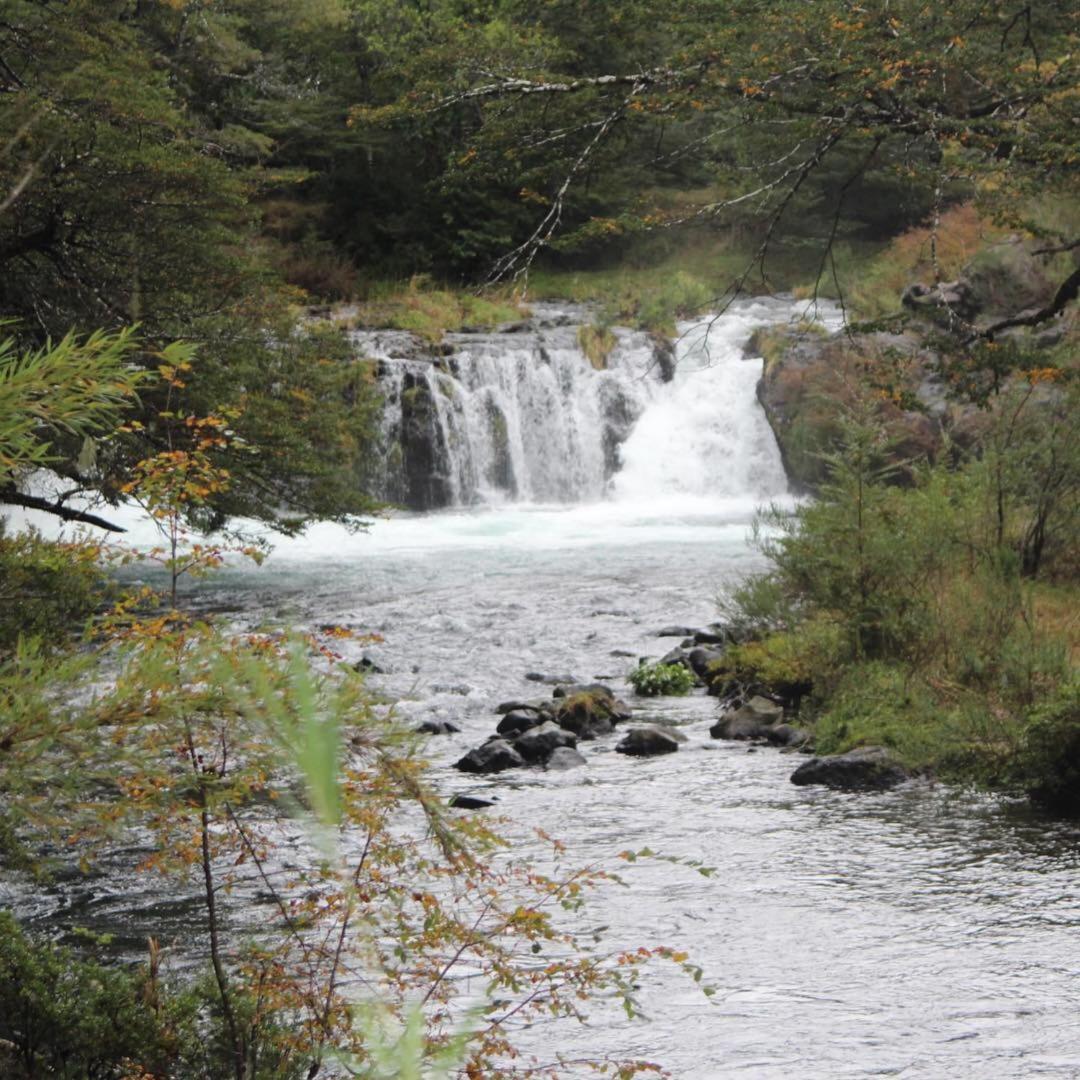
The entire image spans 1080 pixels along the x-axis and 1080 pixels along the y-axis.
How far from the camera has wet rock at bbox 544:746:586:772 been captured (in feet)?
33.0

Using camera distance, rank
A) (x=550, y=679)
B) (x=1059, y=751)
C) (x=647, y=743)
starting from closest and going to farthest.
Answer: (x=1059, y=751) < (x=647, y=743) < (x=550, y=679)

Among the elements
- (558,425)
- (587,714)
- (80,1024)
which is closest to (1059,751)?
(587,714)

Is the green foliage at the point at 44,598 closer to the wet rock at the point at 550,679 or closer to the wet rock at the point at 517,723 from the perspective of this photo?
the wet rock at the point at 517,723

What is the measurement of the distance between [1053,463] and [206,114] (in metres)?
24.5

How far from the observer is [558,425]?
27.9 metres

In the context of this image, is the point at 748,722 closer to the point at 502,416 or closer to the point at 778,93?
the point at 778,93

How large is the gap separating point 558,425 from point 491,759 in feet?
59.7

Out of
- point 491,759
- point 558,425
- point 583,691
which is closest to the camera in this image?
point 491,759

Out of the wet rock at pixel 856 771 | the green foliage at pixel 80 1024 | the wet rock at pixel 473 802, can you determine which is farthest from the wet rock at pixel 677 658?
the green foliage at pixel 80 1024

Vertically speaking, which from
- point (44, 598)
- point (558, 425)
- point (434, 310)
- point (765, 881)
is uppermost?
point (434, 310)

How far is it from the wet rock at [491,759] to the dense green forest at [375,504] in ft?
4.85

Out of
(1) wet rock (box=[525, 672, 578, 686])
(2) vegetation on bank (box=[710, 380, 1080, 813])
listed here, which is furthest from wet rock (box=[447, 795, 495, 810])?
(1) wet rock (box=[525, 672, 578, 686])

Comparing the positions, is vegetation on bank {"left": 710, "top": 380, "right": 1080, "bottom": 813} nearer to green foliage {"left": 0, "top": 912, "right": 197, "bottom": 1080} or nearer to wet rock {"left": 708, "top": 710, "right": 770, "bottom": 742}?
wet rock {"left": 708, "top": 710, "right": 770, "bottom": 742}

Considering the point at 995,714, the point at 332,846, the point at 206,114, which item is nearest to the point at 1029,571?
the point at 995,714
